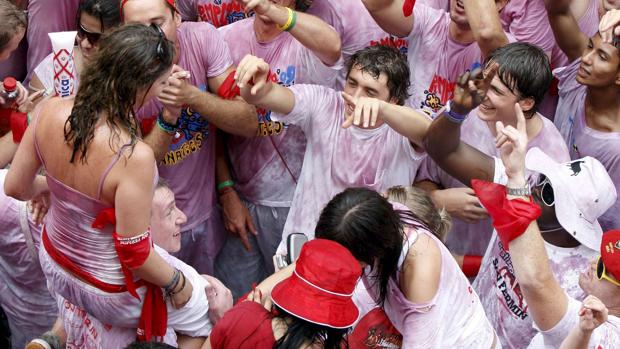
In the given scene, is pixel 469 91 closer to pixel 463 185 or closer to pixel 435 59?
pixel 463 185

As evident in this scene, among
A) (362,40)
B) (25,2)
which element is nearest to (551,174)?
(362,40)

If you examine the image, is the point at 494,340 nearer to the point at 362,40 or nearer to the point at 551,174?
the point at 551,174

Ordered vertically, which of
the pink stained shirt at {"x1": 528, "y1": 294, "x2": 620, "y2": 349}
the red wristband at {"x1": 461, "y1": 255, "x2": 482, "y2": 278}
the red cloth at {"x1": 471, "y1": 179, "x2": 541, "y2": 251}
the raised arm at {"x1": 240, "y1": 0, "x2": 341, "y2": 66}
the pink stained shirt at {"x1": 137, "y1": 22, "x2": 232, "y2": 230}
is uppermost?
the red cloth at {"x1": 471, "y1": 179, "x2": 541, "y2": 251}

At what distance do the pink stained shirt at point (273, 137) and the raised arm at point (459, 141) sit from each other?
2.37 feet

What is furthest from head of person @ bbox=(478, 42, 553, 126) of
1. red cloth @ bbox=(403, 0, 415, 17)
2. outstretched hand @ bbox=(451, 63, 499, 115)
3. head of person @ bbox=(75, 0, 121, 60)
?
head of person @ bbox=(75, 0, 121, 60)

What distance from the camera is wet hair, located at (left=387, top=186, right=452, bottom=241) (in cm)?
327

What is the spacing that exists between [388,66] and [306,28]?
1.29 ft

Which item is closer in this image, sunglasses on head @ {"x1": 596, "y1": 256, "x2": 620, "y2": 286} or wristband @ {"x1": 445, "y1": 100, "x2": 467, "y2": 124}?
sunglasses on head @ {"x1": 596, "y1": 256, "x2": 620, "y2": 286}

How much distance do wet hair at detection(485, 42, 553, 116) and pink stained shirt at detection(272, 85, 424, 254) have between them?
49 centimetres

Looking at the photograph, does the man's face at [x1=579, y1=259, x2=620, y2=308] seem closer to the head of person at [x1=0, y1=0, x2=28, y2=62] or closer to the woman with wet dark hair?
the woman with wet dark hair

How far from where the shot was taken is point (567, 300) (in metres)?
2.94

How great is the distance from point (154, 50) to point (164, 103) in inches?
28.8

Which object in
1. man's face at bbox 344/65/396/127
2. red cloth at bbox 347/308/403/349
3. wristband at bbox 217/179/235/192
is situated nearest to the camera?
red cloth at bbox 347/308/403/349

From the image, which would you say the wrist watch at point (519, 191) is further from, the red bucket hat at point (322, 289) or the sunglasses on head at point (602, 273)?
the red bucket hat at point (322, 289)
